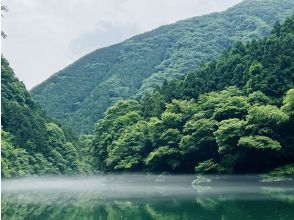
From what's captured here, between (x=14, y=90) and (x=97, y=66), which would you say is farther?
(x=97, y=66)

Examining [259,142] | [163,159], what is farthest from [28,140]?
[259,142]

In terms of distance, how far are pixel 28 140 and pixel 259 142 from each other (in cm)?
4343

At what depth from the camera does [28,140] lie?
2928 inches

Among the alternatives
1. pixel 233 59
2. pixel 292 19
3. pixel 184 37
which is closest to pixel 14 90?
pixel 233 59

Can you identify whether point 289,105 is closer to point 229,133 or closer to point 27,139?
point 229,133

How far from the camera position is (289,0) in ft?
638

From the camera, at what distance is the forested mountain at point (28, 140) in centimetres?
6631

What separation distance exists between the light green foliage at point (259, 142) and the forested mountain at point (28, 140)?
91.1ft

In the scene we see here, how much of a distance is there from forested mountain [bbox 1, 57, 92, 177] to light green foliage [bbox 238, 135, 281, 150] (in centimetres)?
2778

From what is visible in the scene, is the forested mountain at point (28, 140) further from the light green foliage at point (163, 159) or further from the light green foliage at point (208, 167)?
the light green foliage at point (208, 167)

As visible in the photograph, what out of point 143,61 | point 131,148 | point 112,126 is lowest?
point 131,148

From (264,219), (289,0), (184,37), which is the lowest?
(264,219)

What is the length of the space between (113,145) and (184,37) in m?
119

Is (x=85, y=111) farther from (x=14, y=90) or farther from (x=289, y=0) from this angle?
(x=289, y=0)
